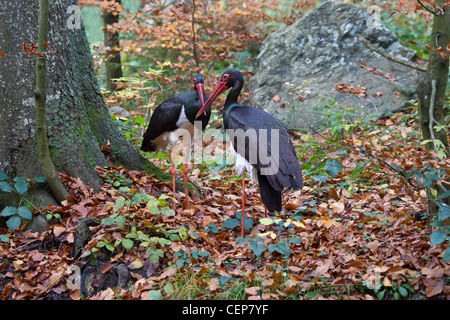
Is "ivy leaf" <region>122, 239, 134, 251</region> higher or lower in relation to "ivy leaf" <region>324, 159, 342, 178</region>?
lower

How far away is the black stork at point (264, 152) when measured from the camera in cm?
349

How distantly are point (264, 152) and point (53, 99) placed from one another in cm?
196

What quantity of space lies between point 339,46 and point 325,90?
3.43 ft

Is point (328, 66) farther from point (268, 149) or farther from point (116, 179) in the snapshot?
point (116, 179)

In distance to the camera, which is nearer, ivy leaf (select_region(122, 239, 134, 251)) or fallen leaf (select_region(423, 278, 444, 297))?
fallen leaf (select_region(423, 278, 444, 297))

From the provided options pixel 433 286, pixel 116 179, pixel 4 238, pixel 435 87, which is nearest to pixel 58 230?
pixel 4 238

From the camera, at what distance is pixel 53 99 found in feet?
12.5

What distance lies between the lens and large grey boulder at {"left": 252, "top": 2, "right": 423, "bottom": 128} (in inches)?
264

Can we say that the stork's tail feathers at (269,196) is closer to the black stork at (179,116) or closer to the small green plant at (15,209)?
the black stork at (179,116)

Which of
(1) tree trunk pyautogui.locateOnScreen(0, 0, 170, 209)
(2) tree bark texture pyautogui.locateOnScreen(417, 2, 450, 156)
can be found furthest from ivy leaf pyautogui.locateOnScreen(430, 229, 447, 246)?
(1) tree trunk pyautogui.locateOnScreen(0, 0, 170, 209)

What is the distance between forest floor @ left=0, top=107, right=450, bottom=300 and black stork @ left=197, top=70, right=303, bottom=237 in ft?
0.92

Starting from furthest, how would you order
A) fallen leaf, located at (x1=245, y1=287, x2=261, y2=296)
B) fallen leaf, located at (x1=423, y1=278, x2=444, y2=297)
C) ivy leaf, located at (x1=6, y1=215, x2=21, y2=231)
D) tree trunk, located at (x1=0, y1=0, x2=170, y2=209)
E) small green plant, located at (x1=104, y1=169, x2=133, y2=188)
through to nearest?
small green plant, located at (x1=104, y1=169, x2=133, y2=188) → tree trunk, located at (x1=0, y1=0, x2=170, y2=209) → ivy leaf, located at (x1=6, y1=215, x2=21, y2=231) → fallen leaf, located at (x1=245, y1=287, x2=261, y2=296) → fallen leaf, located at (x1=423, y1=278, x2=444, y2=297)

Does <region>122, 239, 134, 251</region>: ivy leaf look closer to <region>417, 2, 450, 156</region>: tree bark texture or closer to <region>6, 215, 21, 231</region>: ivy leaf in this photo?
<region>6, 215, 21, 231</region>: ivy leaf

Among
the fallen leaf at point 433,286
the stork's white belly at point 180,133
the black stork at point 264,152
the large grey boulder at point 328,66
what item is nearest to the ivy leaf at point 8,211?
the black stork at point 264,152
